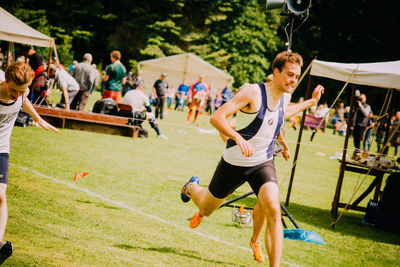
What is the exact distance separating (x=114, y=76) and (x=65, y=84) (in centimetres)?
145

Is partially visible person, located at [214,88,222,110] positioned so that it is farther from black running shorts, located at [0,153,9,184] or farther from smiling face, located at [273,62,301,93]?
black running shorts, located at [0,153,9,184]

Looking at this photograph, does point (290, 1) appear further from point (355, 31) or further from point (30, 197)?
point (355, 31)

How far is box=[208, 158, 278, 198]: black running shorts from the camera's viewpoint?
12.8 ft

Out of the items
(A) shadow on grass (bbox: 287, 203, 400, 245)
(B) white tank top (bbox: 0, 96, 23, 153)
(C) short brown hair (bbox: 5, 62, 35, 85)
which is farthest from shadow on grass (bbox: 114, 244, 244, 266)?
(A) shadow on grass (bbox: 287, 203, 400, 245)

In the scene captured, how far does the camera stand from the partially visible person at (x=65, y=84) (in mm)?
11203

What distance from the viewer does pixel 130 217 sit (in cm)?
526

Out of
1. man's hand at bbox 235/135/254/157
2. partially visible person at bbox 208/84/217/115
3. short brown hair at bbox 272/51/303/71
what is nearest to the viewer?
man's hand at bbox 235/135/254/157

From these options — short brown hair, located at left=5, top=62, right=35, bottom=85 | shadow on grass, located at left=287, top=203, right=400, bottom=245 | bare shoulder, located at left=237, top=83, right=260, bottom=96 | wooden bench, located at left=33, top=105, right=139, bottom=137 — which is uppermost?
bare shoulder, located at left=237, top=83, right=260, bottom=96

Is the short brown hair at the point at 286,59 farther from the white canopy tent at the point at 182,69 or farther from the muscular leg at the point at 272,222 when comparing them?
the white canopy tent at the point at 182,69

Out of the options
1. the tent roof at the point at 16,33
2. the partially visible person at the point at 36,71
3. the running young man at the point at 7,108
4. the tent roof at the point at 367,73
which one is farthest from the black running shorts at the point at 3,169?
the partially visible person at the point at 36,71

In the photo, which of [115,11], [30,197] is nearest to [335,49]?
[115,11]

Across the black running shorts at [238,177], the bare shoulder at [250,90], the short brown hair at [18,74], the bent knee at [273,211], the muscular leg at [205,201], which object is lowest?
the muscular leg at [205,201]

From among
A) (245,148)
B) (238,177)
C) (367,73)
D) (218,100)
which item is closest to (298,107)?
(238,177)

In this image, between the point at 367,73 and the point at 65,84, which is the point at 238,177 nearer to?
the point at 367,73
